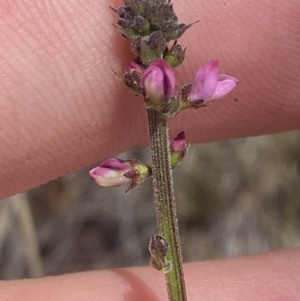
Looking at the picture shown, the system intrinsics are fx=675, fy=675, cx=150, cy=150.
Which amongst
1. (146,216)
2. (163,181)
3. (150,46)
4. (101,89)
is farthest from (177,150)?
(146,216)

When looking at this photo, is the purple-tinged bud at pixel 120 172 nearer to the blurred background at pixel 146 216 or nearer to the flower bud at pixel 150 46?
the flower bud at pixel 150 46

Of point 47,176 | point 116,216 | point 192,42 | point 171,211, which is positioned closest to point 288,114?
point 192,42

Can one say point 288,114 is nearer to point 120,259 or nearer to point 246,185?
point 246,185

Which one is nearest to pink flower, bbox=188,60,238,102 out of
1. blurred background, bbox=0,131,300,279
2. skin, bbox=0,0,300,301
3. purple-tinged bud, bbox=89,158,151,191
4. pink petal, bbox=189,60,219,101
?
pink petal, bbox=189,60,219,101

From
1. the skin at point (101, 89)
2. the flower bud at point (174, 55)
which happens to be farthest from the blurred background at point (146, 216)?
the flower bud at point (174, 55)

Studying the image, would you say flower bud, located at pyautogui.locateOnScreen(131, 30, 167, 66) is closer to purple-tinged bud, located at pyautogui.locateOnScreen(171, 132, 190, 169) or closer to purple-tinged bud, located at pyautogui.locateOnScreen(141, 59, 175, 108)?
purple-tinged bud, located at pyautogui.locateOnScreen(141, 59, 175, 108)
